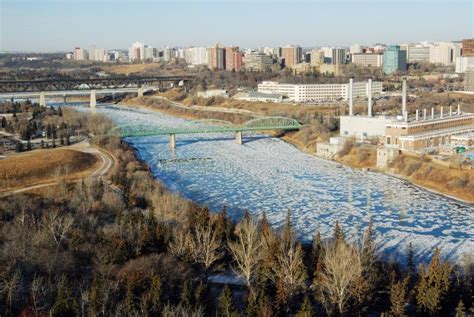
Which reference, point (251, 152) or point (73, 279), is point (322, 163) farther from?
point (73, 279)

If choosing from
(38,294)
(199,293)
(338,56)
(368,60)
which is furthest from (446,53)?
(38,294)

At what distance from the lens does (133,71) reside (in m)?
67.8

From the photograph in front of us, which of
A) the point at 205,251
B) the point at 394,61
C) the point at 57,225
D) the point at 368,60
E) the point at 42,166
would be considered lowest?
the point at 205,251

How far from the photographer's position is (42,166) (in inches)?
643

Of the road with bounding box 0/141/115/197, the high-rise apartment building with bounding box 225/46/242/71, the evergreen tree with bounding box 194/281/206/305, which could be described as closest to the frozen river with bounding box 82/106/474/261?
the road with bounding box 0/141/115/197

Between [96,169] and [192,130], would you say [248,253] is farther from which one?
[192,130]

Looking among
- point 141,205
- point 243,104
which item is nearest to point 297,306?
point 141,205

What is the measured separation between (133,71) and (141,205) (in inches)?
2220

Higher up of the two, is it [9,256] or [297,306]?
[9,256]

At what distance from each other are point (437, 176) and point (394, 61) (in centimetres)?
3872

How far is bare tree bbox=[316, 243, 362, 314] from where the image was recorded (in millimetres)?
7898

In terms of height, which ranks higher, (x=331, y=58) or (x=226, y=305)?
(x=331, y=58)

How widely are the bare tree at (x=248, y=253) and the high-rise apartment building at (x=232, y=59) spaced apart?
5073 cm

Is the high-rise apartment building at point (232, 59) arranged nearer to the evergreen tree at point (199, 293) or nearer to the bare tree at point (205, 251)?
the bare tree at point (205, 251)
